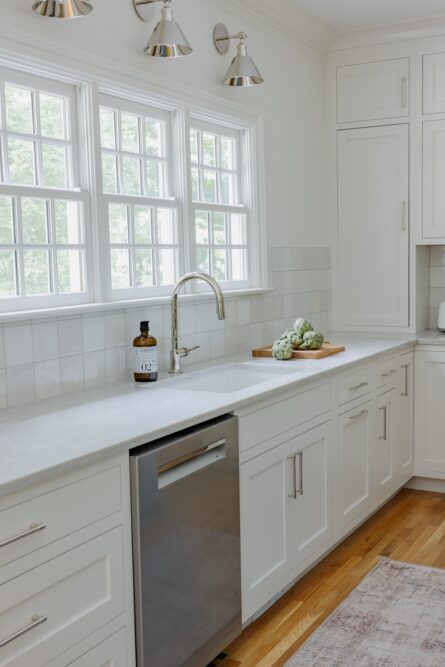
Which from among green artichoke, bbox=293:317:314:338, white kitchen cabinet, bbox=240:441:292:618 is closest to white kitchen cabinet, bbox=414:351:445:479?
green artichoke, bbox=293:317:314:338

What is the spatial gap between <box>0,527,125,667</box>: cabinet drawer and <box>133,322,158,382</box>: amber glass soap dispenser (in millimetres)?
1032

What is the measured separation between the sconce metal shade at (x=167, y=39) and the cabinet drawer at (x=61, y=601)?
182cm

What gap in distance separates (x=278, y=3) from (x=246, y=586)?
2947 millimetres

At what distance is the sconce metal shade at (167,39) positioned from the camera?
288 cm

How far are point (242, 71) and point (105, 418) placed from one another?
186cm

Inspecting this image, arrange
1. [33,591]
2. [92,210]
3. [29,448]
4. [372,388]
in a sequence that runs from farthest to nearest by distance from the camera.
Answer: [372,388] < [92,210] < [29,448] < [33,591]

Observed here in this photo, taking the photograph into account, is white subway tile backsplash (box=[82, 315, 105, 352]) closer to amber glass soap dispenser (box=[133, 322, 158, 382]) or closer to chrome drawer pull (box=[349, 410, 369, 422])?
amber glass soap dispenser (box=[133, 322, 158, 382])

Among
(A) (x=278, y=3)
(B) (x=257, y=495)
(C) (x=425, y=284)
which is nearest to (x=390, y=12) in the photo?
(A) (x=278, y=3)

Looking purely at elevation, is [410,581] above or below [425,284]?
below

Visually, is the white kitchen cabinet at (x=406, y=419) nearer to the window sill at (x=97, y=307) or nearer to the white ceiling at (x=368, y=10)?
the window sill at (x=97, y=307)

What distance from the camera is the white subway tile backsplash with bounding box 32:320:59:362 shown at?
2.71 m

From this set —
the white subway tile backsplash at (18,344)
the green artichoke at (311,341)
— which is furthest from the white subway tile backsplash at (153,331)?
the green artichoke at (311,341)

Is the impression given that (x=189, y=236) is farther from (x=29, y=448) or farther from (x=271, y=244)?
(x=29, y=448)

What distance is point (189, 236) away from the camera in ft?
11.6
